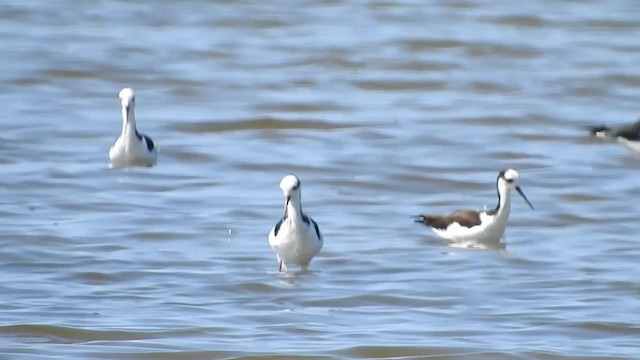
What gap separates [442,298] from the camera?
34.6ft

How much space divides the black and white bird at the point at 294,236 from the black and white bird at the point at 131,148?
11.3 feet

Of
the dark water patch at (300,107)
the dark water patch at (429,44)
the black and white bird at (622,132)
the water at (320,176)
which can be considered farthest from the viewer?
the dark water patch at (429,44)

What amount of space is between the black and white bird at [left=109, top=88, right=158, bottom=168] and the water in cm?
15

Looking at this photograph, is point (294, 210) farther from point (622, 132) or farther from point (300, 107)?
point (300, 107)

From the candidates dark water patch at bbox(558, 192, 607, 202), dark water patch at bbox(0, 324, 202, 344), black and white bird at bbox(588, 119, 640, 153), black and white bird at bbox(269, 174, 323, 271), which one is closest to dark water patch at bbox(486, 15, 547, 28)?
black and white bird at bbox(588, 119, 640, 153)

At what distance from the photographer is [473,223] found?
12.7 m

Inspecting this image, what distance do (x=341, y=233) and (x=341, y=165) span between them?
2603 millimetres

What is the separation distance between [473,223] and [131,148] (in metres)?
3.63

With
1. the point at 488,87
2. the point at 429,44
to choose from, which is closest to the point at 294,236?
the point at 488,87

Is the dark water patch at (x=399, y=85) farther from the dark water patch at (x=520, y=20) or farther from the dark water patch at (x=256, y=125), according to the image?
the dark water patch at (x=520, y=20)

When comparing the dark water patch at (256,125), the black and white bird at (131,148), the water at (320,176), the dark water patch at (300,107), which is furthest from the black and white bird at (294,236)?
the dark water patch at (300,107)

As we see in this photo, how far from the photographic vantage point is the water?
9766mm

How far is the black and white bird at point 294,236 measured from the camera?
1139 centimetres

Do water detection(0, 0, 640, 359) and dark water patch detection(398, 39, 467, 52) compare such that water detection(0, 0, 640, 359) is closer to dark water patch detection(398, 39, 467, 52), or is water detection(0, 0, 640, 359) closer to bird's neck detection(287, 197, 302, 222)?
dark water patch detection(398, 39, 467, 52)
